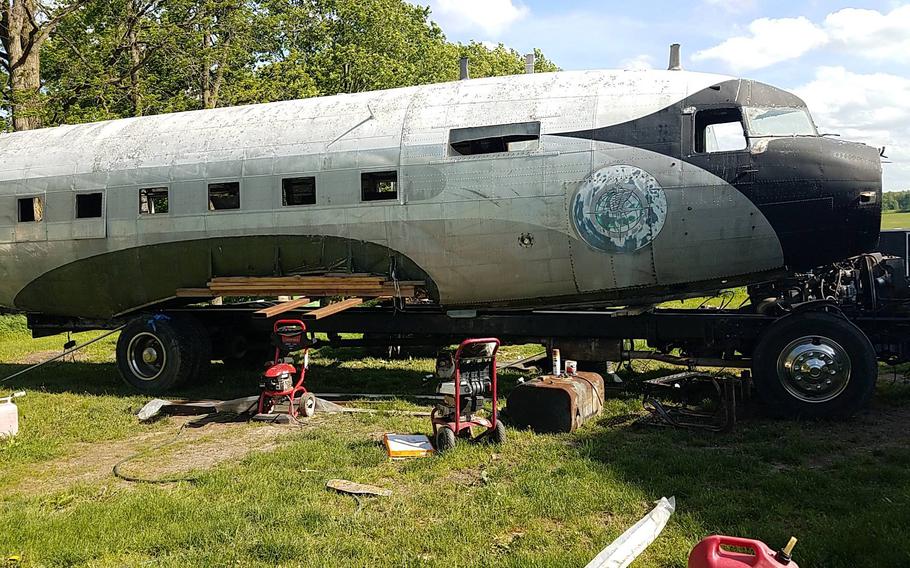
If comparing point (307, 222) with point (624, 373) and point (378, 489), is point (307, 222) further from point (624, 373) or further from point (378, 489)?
point (624, 373)

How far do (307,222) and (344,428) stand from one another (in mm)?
3216

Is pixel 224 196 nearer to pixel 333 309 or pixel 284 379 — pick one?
pixel 333 309

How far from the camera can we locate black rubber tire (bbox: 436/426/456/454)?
283 inches

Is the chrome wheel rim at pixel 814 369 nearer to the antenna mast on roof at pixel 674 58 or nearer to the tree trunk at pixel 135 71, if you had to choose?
the antenna mast on roof at pixel 674 58

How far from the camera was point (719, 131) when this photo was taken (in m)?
8.76

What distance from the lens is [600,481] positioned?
6129 mm

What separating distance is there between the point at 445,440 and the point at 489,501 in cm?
150

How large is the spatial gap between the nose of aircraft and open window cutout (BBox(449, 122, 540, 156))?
9.30 ft

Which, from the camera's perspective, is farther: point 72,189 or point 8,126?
point 8,126

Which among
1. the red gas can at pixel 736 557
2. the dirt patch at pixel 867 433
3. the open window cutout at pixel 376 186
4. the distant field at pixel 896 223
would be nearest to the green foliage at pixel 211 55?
the open window cutout at pixel 376 186

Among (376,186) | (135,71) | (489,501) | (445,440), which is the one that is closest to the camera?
(489,501)

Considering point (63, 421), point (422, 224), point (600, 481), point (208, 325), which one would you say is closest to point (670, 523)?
point (600, 481)

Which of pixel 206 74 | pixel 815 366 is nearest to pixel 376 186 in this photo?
pixel 815 366

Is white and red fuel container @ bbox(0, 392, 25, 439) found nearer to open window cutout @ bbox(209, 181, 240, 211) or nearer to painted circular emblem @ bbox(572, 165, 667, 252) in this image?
open window cutout @ bbox(209, 181, 240, 211)
